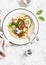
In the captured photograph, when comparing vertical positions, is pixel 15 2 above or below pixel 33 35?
above

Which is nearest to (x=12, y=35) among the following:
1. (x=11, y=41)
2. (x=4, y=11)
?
(x=11, y=41)

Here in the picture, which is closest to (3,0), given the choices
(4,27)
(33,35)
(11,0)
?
(11,0)

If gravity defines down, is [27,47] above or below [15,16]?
below

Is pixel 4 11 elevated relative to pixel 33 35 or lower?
elevated

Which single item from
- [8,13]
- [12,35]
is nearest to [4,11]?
[8,13]

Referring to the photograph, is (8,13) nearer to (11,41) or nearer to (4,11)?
(4,11)

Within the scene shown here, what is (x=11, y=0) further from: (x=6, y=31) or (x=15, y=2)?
(x=6, y=31)
